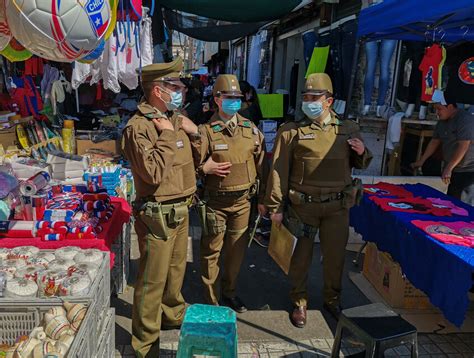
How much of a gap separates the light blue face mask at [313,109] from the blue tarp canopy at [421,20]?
1.13m

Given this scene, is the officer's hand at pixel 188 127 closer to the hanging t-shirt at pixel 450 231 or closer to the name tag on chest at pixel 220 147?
the name tag on chest at pixel 220 147

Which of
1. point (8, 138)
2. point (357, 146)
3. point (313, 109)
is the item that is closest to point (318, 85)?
point (313, 109)

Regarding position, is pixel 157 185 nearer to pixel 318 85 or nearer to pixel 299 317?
pixel 318 85

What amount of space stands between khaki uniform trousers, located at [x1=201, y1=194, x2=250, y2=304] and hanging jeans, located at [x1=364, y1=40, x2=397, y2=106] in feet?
10.7

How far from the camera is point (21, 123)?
5727mm

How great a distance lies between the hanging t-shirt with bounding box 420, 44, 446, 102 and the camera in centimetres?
472

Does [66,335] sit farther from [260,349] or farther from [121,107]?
[121,107]

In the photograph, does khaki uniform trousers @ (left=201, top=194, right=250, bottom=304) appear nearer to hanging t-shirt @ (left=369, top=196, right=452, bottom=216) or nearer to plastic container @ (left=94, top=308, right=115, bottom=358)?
plastic container @ (left=94, top=308, right=115, bottom=358)

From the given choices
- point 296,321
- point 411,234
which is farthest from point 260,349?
point 411,234

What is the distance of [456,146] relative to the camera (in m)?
4.77

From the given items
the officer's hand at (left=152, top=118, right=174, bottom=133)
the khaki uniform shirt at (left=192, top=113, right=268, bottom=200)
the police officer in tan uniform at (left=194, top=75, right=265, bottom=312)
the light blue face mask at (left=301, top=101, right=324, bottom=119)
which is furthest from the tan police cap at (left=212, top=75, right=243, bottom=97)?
the officer's hand at (left=152, top=118, right=174, bottom=133)

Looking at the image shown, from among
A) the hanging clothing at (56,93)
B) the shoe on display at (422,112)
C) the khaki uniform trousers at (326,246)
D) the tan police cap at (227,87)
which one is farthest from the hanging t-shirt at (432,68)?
the hanging clothing at (56,93)

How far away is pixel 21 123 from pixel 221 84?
12.1 ft

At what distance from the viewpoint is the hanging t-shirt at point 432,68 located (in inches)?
186
